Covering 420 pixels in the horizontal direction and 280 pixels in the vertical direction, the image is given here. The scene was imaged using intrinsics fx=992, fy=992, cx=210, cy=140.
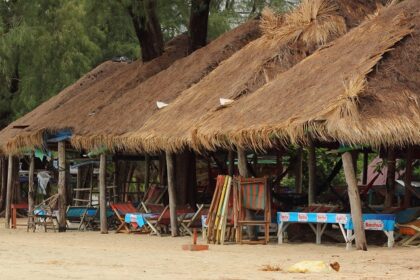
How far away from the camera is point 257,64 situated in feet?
57.9

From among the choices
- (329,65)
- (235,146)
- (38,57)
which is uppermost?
(38,57)

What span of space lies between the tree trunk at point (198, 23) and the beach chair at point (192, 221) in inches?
202

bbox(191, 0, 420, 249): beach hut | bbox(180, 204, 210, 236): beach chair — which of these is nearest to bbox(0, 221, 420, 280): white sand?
bbox(180, 204, 210, 236): beach chair

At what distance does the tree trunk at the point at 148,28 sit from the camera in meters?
21.4

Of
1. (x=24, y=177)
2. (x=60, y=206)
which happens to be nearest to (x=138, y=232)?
(x=60, y=206)

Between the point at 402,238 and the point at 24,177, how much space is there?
1833cm

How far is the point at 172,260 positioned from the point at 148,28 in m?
10.4

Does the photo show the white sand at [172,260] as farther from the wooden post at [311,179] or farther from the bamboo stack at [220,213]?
the wooden post at [311,179]

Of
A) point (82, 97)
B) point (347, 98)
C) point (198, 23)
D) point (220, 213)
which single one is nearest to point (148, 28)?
point (198, 23)

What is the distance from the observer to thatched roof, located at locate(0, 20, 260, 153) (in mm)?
19531

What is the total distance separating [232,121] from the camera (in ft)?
51.9

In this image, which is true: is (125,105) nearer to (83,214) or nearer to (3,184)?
(83,214)

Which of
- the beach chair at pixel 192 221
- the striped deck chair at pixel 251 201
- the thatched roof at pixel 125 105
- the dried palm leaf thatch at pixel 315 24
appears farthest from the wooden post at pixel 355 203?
the thatched roof at pixel 125 105

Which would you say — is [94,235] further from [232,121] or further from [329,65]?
[329,65]
